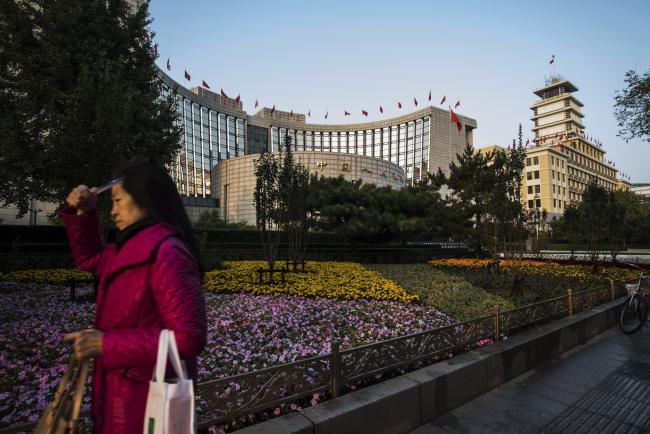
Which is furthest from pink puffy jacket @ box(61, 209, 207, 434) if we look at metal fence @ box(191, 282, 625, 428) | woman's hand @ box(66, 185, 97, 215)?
metal fence @ box(191, 282, 625, 428)

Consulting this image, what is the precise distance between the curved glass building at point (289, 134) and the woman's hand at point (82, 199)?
64.3 metres

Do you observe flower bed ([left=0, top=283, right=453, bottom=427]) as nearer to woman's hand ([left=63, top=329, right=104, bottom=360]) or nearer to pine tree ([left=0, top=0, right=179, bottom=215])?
woman's hand ([left=63, top=329, right=104, bottom=360])

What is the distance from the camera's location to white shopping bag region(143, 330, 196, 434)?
131 cm

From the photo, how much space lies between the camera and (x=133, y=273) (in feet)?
5.07

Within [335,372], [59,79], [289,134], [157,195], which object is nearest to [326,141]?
[289,134]

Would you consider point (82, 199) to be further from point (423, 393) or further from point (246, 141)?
point (246, 141)

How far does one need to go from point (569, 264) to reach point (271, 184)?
14.6 m

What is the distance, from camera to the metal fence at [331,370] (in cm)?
292

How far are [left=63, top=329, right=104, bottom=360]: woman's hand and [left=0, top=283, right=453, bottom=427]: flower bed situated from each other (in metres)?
2.64

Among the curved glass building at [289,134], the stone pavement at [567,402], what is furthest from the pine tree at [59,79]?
the curved glass building at [289,134]

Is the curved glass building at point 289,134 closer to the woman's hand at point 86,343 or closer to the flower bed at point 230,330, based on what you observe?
the flower bed at point 230,330

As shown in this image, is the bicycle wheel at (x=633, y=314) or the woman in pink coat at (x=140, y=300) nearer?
the woman in pink coat at (x=140, y=300)

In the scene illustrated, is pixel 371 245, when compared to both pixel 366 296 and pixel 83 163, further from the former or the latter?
pixel 83 163

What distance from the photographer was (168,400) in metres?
1.31
